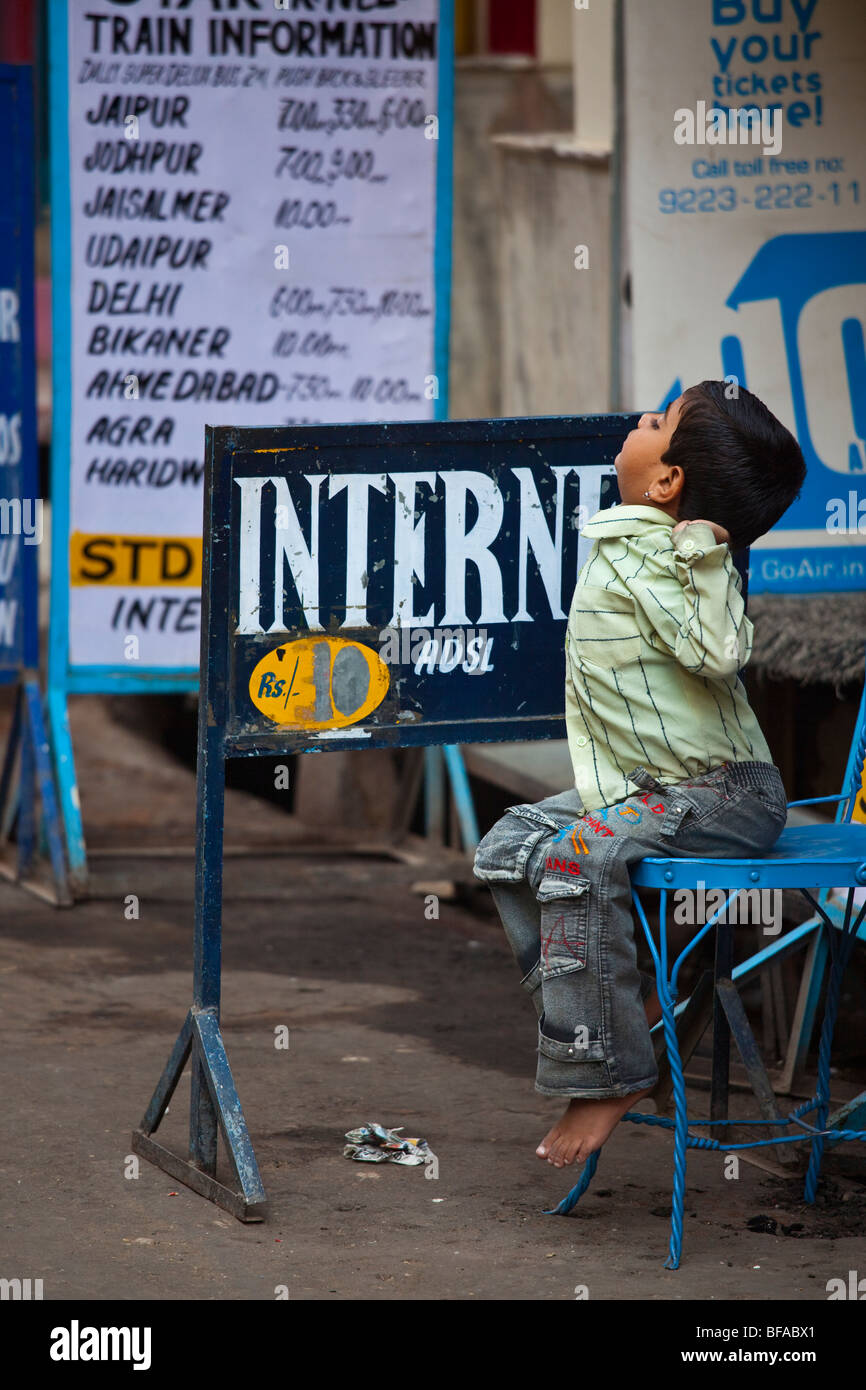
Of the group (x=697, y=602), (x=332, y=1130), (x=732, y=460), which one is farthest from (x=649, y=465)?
(x=332, y=1130)

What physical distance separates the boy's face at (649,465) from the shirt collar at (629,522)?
0.03m

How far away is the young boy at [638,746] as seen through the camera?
3141 millimetres

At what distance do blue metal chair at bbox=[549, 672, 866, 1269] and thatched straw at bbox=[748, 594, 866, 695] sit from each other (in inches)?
44.4

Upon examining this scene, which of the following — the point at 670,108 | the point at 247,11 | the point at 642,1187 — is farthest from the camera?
the point at 247,11

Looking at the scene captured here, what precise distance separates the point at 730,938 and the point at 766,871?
0.59 meters

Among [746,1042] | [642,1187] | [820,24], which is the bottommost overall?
[642,1187]

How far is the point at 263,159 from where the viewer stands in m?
5.88

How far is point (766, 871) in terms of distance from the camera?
308 centimetres

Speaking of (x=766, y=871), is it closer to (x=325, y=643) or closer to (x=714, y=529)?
(x=714, y=529)

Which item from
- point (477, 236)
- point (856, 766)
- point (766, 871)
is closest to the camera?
point (766, 871)

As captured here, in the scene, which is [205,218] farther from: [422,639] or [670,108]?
[422,639]
